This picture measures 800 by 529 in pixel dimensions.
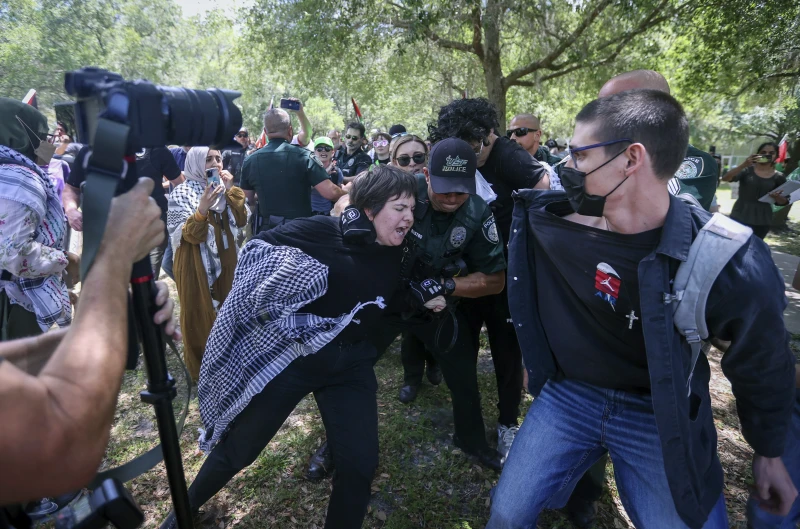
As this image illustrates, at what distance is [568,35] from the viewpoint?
31.7 ft

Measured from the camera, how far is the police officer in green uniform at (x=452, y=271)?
2.67 m

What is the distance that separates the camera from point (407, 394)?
157 inches

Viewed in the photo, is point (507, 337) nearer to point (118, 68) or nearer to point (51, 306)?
point (51, 306)

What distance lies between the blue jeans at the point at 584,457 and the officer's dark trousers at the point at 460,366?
961 mm

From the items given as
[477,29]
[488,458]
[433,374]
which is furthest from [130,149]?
[477,29]

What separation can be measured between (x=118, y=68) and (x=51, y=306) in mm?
29917

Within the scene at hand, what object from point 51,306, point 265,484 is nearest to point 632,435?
point 265,484

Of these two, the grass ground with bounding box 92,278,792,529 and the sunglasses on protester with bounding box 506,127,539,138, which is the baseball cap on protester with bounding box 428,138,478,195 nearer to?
the grass ground with bounding box 92,278,792,529

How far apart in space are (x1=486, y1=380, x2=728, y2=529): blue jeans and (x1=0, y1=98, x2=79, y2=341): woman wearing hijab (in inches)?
102

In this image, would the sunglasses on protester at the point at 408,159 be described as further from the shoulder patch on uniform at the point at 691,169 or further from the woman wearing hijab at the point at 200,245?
the shoulder patch on uniform at the point at 691,169

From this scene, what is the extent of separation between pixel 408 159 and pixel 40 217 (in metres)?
2.61

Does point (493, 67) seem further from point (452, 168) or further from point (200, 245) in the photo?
point (452, 168)

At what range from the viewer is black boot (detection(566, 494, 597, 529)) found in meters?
2.69

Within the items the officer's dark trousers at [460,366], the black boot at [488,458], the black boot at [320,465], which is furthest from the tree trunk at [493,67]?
the black boot at [320,465]
